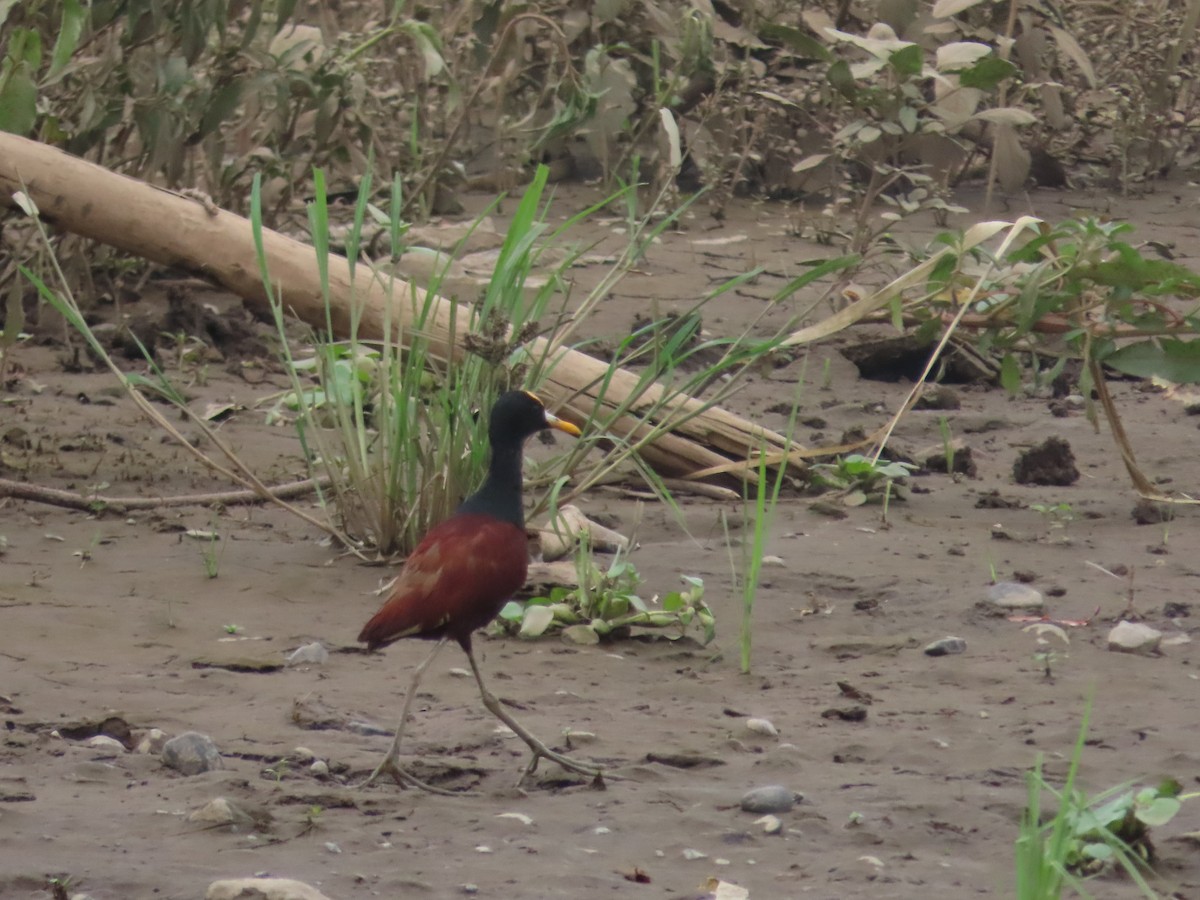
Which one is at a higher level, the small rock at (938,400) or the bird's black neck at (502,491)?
the bird's black neck at (502,491)

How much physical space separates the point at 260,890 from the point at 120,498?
2596mm

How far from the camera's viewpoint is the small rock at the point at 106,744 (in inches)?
124

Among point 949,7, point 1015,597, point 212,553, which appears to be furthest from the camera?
point 949,7

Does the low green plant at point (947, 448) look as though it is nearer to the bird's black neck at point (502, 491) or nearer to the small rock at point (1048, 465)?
the small rock at point (1048, 465)

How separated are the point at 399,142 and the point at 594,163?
1.53m

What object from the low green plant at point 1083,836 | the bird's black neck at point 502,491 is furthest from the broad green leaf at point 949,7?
the low green plant at point 1083,836

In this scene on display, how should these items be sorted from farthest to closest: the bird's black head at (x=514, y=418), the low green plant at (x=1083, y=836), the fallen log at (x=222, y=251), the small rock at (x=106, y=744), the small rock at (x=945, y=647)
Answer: the fallen log at (x=222, y=251) → the small rock at (x=945, y=647) → the bird's black head at (x=514, y=418) → the small rock at (x=106, y=744) → the low green plant at (x=1083, y=836)

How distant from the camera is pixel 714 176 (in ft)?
25.9

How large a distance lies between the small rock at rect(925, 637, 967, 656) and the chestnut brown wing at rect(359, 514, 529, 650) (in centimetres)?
109

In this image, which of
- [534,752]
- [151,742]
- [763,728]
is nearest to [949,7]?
[763,728]

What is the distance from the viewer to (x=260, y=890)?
7.98 ft

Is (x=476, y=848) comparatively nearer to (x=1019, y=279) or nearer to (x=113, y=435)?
(x=1019, y=279)

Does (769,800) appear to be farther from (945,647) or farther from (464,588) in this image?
(945,647)

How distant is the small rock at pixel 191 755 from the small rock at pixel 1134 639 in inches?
79.4
